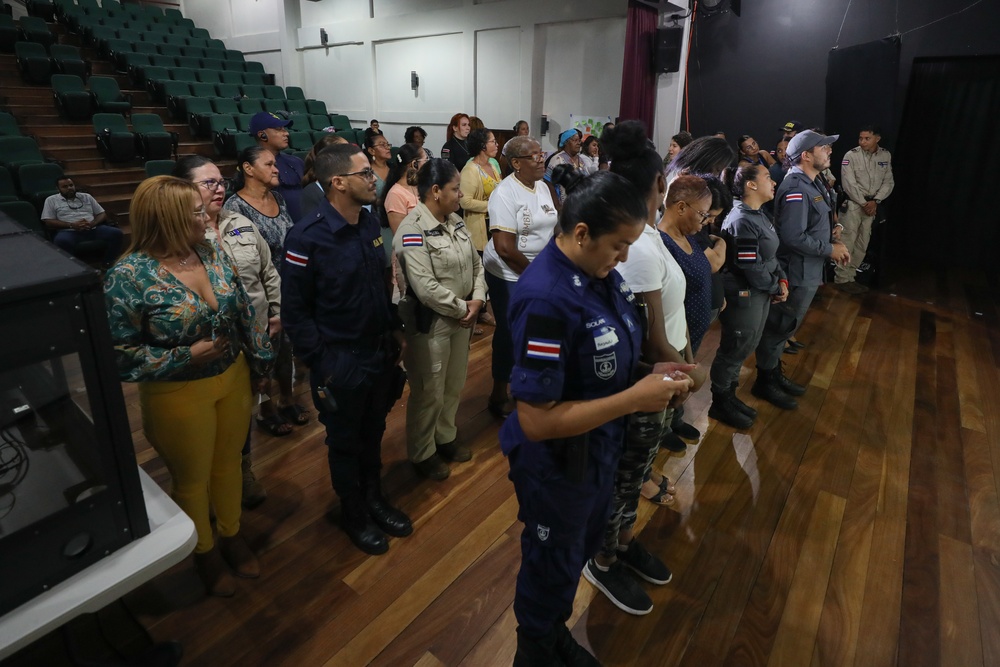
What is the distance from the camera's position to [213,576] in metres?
1.84

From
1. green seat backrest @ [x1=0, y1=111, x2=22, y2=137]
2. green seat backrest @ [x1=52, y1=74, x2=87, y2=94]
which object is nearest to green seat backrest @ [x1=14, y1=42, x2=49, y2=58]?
green seat backrest @ [x1=52, y1=74, x2=87, y2=94]

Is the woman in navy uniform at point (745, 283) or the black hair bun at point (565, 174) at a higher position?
the black hair bun at point (565, 174)

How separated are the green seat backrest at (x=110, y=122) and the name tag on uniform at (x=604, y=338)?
6.92 metres

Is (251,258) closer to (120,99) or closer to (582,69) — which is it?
(582,69)

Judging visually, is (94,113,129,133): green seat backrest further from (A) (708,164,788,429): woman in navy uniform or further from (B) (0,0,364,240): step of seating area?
(A) (708,164,788,429): woman in navy uniform

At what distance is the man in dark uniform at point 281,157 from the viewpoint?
3.49 m

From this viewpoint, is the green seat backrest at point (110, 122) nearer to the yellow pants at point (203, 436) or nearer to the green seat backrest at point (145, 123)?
the green seat backrest at point (145, 123)

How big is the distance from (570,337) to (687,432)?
200 centimetres

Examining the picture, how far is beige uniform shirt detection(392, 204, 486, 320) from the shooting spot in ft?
7.05

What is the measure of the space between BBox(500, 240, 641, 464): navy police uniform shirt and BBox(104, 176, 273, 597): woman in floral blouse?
94 cm

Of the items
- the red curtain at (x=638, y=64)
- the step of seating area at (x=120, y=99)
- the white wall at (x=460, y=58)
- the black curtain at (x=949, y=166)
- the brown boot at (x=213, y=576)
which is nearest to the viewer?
the brown boot at (x=213, y=576)

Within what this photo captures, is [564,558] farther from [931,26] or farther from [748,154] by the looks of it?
[931,26]

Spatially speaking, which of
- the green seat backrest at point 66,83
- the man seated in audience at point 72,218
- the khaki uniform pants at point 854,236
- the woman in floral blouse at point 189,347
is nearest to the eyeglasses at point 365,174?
the woman in floral blouse at point 189,347

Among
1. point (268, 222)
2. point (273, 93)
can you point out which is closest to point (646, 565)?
point (268, 222)
